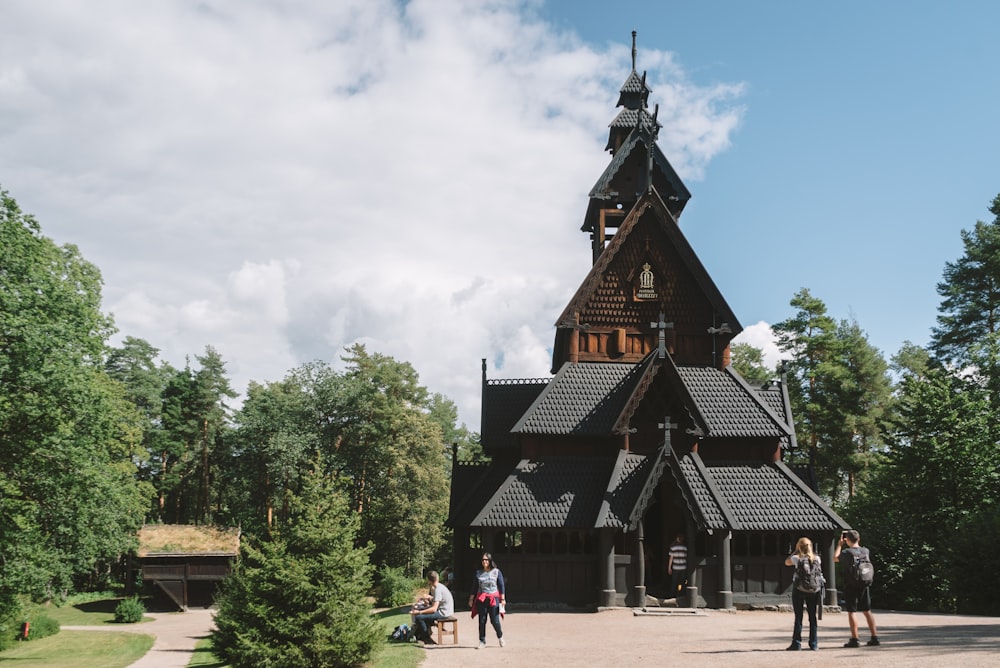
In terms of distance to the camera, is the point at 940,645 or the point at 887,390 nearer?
the point at 940,645

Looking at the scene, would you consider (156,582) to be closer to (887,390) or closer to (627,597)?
(627,597)

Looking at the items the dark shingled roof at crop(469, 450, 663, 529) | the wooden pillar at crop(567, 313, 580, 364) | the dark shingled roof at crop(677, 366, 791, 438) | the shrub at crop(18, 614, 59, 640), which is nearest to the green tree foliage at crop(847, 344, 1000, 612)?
the dark shingled roof at crop(677, 366, 791, 438)

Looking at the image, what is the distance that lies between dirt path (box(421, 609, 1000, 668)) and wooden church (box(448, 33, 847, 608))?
8.03 ft

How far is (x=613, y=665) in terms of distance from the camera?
11750mm

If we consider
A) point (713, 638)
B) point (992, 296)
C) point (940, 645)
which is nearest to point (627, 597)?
point (713, 638)

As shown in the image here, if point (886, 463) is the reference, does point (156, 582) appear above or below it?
below

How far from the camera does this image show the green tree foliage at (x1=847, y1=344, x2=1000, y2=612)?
27.7 metres

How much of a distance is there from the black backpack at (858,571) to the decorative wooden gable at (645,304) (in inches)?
549

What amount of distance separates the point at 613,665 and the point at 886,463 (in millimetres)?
28100

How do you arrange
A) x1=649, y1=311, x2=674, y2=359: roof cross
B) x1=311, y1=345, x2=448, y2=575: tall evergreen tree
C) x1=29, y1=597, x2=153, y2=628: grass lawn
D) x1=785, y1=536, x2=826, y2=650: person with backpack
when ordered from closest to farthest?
x1=785, y1=536, x2=826, y2=650: person with backpack
x1=649, y1=311, x2=674, y2=359: roof cross
x1=29, y1=597, x2=153, y2=628: grass lawn
x1=311, y1=345, x2=448, y2=575: tall evergreen tree

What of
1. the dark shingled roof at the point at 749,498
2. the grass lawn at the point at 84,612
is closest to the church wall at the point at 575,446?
the dark shingled roof at the point at 749,498

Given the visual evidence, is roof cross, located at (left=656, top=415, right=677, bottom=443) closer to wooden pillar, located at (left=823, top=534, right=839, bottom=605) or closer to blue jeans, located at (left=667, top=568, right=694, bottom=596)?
blue jeans, located at (left=667, top=568, right=694, bottom=596)

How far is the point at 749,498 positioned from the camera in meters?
22.7

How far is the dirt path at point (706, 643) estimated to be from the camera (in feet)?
37.5
